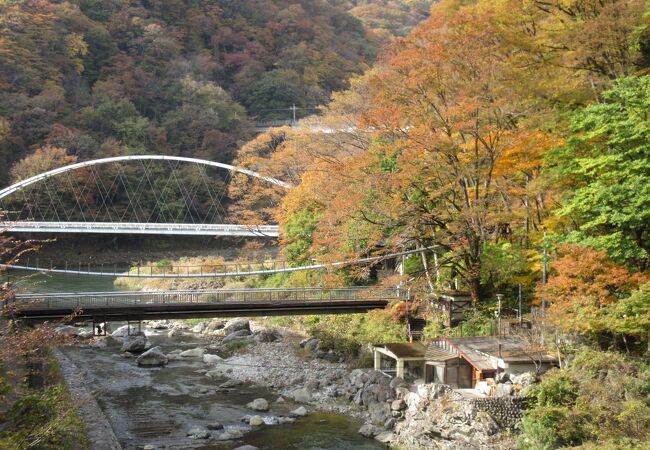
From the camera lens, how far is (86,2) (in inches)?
2345

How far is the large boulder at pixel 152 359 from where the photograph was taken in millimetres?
20828

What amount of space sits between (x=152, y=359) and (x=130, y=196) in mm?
31481

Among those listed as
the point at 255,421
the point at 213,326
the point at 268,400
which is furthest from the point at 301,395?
the point at 213,326

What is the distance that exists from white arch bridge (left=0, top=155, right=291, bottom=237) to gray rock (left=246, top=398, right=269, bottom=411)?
24412mm

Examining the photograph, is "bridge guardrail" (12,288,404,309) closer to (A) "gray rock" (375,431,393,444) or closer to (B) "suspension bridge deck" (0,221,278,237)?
(A) "gray rock" (375,431,393,444)

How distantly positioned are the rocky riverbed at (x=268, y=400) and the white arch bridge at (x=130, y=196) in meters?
19.1

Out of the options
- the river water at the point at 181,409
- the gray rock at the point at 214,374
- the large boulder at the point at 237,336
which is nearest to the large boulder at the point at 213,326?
the large boulder at the point at 237,336

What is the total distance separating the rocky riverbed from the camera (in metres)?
13.7

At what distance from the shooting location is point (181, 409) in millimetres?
16500

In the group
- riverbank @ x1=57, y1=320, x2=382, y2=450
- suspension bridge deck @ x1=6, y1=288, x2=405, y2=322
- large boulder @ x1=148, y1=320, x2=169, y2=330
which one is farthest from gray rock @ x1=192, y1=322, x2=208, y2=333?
suspension bridge deck @ x1=6, y1=288, x2=405, y2=322

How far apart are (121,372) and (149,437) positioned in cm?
596

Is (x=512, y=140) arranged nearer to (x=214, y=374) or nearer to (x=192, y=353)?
(x=214, y=374)

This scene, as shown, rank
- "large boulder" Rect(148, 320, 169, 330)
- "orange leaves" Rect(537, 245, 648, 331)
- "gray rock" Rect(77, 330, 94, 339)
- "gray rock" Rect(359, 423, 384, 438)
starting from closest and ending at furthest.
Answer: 1. "orange leaves" Rect(537, 245, 648, 331)
2. "gray rock" Rect(359, 423, 384, 438)
3. "gray rock" Rect(77, 330, 94, 339)
4. "large boulder" Rect(148, 320, 169, 330)

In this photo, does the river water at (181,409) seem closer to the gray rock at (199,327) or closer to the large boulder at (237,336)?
the large boulder at (237,336)
